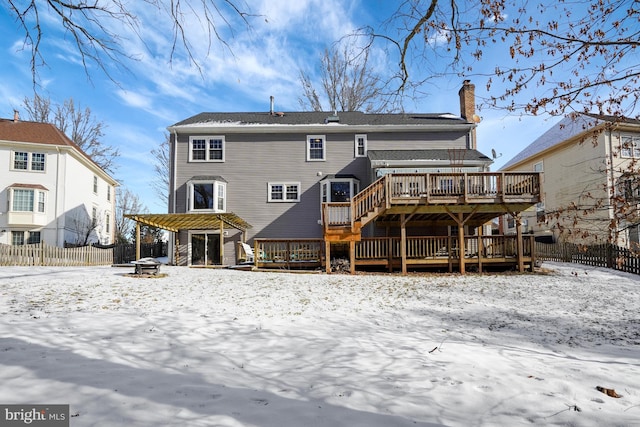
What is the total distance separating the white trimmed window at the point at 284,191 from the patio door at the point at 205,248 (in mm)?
3761

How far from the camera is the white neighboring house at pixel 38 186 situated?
21.0 meters

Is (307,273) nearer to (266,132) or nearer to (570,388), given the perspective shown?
(266,132)

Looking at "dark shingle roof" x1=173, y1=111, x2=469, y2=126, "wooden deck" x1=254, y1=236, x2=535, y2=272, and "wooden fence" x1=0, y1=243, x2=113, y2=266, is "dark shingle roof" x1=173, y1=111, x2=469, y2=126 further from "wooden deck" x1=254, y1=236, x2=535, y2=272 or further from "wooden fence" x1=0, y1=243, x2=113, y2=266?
"wooden fence" x1=0, y1=243, x2=113, y2=266

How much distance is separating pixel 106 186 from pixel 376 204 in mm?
25598

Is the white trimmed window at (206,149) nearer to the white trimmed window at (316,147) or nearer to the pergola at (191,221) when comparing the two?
the pergola at (191,221)

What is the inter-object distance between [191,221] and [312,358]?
14149 mm

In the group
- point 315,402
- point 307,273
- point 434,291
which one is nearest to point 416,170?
point 307,273

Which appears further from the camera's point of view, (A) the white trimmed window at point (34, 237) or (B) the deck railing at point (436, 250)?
(A) the white trimmed window at point (34, 237)

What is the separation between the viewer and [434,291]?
33.2 ft

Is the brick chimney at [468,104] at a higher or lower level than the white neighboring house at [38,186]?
higher

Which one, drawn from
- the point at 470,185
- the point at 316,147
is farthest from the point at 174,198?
the point at 470,185

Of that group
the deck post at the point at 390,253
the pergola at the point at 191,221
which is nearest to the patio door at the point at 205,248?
the pergola at the point at 191,221

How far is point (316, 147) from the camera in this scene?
19.9 meters

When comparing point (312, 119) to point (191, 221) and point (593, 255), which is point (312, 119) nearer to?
point (191, 221)
